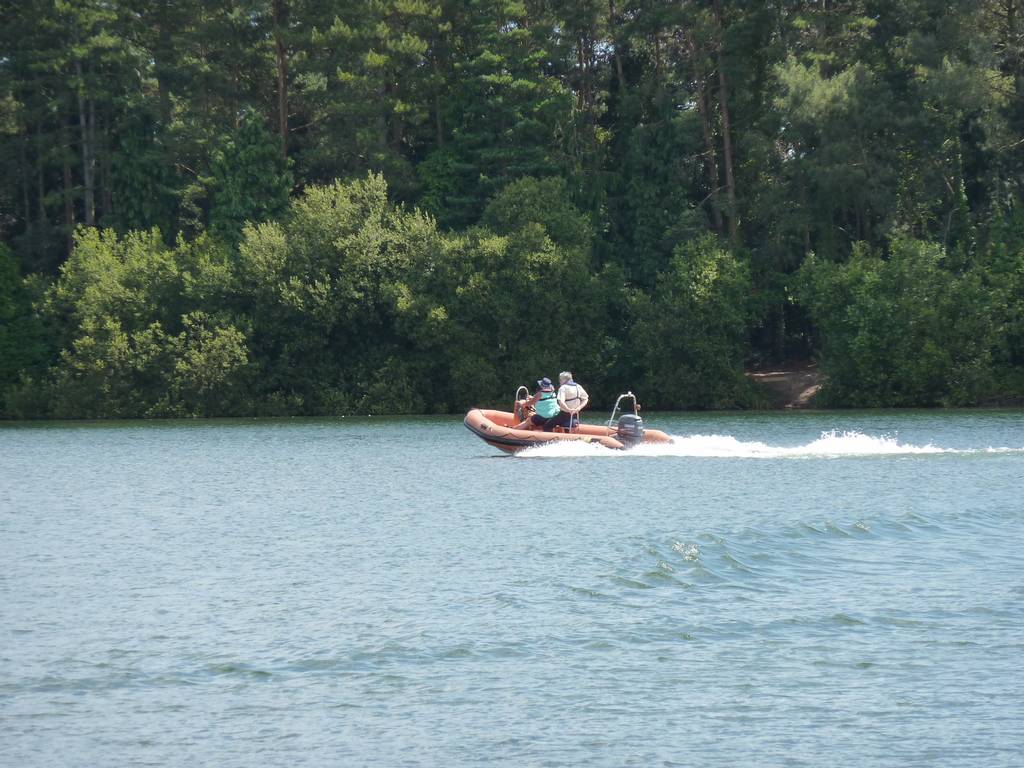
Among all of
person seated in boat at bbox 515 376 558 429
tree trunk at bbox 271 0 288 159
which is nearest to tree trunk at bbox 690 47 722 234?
tree trunk at bbox 271 0 288 159

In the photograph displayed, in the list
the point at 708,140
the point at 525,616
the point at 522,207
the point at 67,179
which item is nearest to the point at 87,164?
the point at 67,179

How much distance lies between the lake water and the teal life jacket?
132 centimetres

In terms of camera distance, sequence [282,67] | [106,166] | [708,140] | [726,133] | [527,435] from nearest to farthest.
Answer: [527,435], [726,133], [708,140], [282,67], [106,166]

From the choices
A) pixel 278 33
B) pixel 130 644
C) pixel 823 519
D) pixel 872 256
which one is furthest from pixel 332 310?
pixel 130 644

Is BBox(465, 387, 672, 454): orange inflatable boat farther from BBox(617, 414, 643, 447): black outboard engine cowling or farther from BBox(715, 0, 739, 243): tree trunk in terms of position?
BBox(715, 0, 739, 243): tree trunk

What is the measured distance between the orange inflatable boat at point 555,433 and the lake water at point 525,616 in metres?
0.41

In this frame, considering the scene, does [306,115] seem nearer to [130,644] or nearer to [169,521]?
[169,521]

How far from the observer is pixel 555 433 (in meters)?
33.1

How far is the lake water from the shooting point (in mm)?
11727

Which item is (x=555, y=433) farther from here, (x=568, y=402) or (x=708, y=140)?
(x=708, y=140)

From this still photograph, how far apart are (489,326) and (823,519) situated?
33534 millimetres

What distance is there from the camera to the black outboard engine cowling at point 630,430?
105 ft

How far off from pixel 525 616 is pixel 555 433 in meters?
16.7

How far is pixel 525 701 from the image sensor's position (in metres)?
12.8
